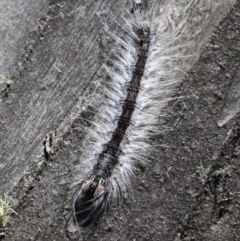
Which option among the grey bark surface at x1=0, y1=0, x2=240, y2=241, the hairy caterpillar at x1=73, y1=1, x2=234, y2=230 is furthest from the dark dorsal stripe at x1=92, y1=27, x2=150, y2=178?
the grey bark surface at x1=0, y1=0, x2=240, y2=241

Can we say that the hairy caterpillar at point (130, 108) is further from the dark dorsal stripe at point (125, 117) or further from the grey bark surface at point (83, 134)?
the grey bark surface at point (83, 134)

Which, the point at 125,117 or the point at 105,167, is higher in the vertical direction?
the point at 125,117

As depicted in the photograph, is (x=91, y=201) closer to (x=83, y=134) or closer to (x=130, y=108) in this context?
(x=83, y=134)

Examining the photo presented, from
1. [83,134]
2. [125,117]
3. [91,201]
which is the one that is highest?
[83,134]

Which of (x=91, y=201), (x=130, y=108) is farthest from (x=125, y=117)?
(x=91, y=201)

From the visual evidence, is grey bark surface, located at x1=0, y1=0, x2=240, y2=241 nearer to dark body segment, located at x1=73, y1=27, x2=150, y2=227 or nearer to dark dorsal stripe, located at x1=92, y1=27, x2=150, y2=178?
dark body segment, located at x1=73, y1=27, x2=150, y2=227

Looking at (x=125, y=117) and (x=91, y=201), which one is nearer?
(x=91, y=201)

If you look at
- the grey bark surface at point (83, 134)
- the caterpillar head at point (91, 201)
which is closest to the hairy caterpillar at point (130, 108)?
the caterpillar head at point (91, 201)
